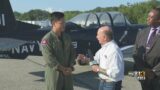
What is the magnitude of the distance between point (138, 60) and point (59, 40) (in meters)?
1.06

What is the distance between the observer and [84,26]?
47.4ft

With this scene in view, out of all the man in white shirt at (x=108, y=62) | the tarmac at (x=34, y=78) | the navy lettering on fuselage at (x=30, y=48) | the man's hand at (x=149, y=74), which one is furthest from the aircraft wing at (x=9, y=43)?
the man's hand at (x=149, y=74)

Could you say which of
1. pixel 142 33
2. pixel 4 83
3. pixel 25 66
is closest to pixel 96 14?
pixel 25 66

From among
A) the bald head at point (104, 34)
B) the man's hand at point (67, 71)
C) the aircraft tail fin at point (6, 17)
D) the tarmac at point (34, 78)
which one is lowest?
the tarmac at point (34, 78)

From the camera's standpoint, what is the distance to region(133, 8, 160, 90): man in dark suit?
5501 mm

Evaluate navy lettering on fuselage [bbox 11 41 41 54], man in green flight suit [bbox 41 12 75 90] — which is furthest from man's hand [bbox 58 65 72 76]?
navy lettering on fuselage [bbox 11 41 41 54]

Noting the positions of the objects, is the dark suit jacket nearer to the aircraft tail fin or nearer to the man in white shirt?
the man in white shirt

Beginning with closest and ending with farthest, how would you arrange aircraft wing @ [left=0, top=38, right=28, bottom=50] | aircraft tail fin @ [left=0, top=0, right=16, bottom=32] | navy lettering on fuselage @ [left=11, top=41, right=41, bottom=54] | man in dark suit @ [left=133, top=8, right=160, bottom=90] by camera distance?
man in dark suit @ [left=133, top=8, right=160, bottom=90]
aircraft wing @ [left=0, top=38, right=28, bottom=50]
navy lettering on fuselage @ [left=11, top=41, right=41, bottom=54]
aircraft tail fin @ [left=0, top=0, right=16, bottom=32]

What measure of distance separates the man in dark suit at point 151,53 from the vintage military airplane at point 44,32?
642 centimetres

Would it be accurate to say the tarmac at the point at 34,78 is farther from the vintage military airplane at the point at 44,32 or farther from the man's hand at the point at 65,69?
the man's hand at the point at 65,69

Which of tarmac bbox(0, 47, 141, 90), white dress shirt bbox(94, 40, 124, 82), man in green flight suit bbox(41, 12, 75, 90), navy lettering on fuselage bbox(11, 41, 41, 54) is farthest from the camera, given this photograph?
navy lettering on fuselage bbox(11, 41, 41, 54)

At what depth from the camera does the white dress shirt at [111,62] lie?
530cm

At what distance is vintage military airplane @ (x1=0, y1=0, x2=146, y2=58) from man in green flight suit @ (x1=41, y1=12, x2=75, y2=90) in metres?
6.02

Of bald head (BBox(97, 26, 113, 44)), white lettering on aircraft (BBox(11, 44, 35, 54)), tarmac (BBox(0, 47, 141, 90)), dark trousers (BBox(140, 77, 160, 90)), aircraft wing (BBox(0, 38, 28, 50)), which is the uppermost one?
bald head (BBox(97, 26, 113, 44))
